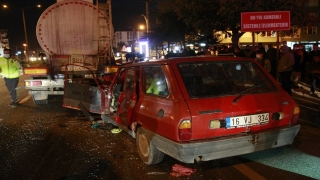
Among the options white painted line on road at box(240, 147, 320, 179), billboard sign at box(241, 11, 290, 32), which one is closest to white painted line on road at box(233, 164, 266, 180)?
white painted line on road at box(240, 147, 320, 179)

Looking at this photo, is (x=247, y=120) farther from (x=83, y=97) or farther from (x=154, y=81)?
(x=83, y=97)

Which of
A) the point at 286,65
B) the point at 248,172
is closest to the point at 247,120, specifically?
the point at 248,172

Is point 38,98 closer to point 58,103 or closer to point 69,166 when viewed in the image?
point 58,103

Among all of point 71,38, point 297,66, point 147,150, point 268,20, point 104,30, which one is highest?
point 268,20

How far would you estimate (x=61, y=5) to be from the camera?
9430 millimetres

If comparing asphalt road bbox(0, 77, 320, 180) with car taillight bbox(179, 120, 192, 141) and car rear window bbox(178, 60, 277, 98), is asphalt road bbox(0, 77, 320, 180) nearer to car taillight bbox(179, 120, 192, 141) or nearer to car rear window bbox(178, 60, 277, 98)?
car taillight bbox(179, 120, 192, 141)

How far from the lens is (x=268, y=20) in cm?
1085

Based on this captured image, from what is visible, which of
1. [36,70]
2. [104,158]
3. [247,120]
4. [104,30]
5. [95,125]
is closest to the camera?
[247,120]

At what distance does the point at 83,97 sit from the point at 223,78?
364cm

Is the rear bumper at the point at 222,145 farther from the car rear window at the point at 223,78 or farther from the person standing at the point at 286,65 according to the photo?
the person standing at the point at 286,65

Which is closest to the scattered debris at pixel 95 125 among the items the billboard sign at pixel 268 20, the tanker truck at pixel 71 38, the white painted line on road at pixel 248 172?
the tanker truck at pixel 71 38

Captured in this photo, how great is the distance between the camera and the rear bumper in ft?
11.9

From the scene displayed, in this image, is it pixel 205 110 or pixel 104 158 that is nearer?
pixel 205 110

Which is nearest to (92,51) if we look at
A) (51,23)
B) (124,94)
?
(51,23)
